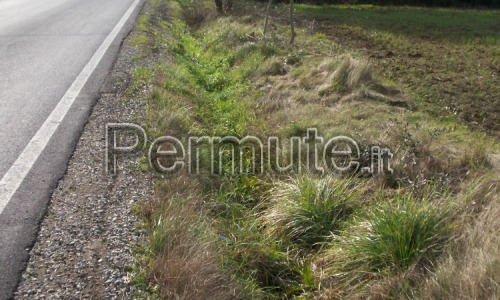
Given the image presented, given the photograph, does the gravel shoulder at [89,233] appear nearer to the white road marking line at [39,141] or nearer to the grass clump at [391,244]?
the white road marking line at [39,141]

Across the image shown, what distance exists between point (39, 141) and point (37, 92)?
1812 mm

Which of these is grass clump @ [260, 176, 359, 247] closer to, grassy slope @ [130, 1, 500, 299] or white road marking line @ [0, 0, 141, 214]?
grassy slope @ [130, 1, 500, 299]

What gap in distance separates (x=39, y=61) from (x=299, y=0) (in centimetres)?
1546

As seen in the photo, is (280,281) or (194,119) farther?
(194,119)

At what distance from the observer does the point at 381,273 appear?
3727 mm

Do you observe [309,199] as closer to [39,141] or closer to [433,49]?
[39,141]

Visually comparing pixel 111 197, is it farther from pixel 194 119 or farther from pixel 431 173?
pixel 431 173

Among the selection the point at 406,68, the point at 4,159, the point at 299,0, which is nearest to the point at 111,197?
the point at 4,159

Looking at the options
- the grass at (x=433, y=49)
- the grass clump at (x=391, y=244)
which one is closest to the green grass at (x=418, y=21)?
the grass at (x=433, y=49)

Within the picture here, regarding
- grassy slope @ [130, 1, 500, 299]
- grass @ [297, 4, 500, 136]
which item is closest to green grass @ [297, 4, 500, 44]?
grass @ [297, 4, 500, 136]

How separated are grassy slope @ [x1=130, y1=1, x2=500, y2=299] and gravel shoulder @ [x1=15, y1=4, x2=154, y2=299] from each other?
176mm

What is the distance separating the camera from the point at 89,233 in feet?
11.9

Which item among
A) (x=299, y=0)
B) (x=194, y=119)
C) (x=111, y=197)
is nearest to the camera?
(x=111, y=197)

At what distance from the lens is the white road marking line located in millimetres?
4117
